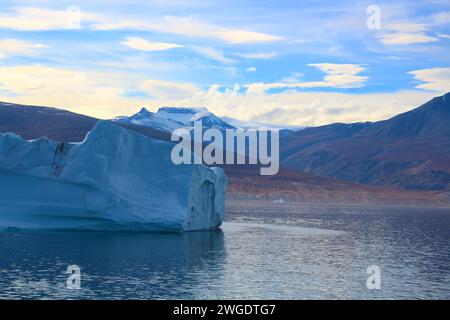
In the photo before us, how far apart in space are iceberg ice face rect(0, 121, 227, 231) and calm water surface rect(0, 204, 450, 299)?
1.14 meters

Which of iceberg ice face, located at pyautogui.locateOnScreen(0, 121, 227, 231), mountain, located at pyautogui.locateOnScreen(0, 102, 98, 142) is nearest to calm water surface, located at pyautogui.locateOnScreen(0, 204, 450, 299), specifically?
iceberg ice face, located at pyautogui.locateOnScreen(0, 121, 227, 231)

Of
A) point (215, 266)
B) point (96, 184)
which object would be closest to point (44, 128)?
point (96, 184)

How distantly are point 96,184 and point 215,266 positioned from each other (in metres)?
14.4

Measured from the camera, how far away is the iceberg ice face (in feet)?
151

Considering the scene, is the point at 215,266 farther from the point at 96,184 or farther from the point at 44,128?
the point at 44,128

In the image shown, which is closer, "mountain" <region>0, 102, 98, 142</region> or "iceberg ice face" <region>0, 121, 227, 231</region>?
"iceberg ice face" <region>0, 121, 227, 231</region>

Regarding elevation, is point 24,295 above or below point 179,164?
below

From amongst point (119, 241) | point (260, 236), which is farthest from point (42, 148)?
point (260, 236)

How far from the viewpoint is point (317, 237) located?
176ft

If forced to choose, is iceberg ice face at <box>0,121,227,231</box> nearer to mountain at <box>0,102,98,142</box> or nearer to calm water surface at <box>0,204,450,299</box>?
calm water surface at <box>0,204,450,299</box>

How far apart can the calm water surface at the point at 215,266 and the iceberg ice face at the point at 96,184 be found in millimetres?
1139
